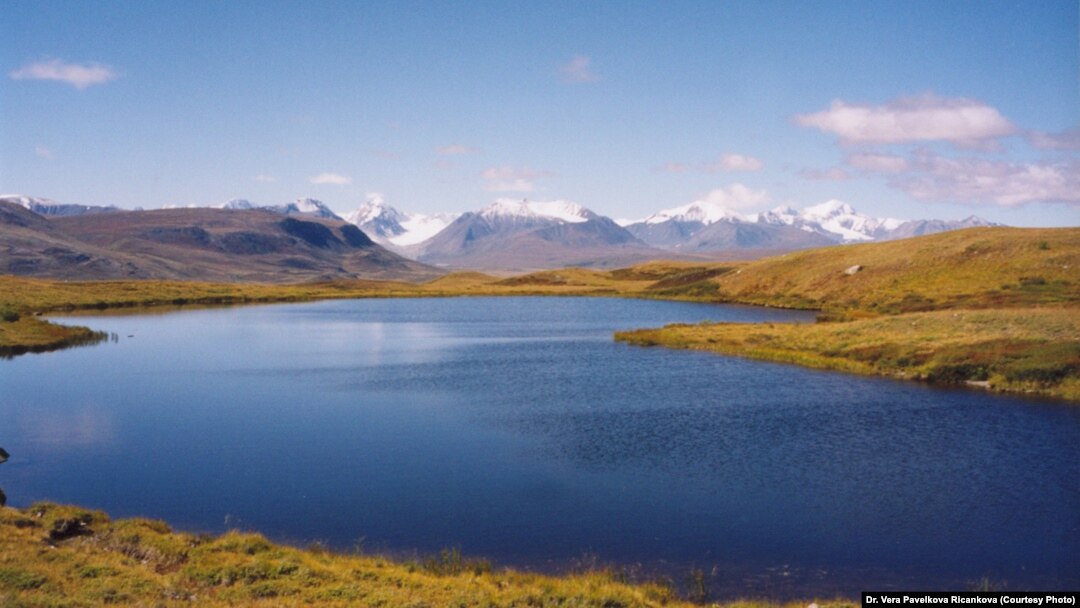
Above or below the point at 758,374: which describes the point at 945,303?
above

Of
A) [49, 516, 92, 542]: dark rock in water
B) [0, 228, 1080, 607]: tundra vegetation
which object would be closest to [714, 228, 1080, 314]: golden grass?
[0, 228, 1080, 607]: tundra vegetation

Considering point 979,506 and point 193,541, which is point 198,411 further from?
point 979,506

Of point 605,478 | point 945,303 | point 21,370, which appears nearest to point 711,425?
point 605,478

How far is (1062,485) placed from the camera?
1318 inches

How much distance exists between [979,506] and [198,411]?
151ft

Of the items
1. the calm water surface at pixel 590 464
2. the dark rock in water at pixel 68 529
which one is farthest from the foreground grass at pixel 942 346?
the dark rock in water at pixel 68 529

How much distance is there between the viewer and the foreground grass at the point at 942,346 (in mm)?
56969

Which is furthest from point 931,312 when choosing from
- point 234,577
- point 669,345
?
point 234,577

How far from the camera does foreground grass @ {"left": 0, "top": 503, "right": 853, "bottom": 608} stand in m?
19.7

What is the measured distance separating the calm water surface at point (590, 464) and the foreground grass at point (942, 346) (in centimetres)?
454

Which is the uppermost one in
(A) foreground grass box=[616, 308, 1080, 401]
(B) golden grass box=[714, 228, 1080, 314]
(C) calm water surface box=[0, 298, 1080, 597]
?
(B) golden grass box=[714, 228, 1080, 314]

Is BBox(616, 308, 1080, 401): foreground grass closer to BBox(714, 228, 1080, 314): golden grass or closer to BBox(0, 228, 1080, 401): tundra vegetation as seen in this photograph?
BBox(0, 228, 1080, 401): tundra vegetation

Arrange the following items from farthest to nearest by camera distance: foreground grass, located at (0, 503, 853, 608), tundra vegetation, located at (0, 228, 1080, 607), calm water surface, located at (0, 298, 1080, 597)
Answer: calm water surface, located at (0, 298, 1080, 597), tundra vegetation, located at (0, 228, 1080, 607), foreground grass, located at (0, 503, 853, 608)

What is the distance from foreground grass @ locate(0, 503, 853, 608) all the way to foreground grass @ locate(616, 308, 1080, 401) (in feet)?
151
